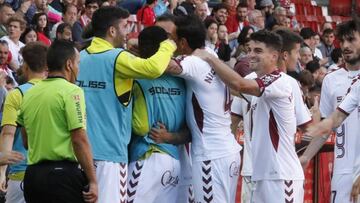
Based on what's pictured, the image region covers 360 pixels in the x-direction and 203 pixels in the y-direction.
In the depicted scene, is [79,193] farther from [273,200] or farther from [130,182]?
[273,200]

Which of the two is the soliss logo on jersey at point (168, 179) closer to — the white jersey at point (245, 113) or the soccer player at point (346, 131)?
the white jersey at point (245, 113)

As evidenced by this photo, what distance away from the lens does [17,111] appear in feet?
33.1

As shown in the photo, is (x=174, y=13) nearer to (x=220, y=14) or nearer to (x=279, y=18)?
(x=220, y=14)

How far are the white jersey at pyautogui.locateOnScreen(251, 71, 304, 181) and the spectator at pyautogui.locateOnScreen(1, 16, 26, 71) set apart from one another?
23.9ft

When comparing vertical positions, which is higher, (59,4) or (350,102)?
(59,4)

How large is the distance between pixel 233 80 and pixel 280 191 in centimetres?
117

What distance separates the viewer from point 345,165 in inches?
433

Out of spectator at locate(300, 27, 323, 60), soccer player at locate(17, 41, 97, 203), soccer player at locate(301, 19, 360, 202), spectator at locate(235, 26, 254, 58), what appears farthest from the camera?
spectator at locate(300, 27, 323, 60)

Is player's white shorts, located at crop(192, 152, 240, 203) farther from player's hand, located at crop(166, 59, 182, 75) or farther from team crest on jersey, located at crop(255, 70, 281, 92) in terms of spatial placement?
player's hand, located at crop(166, 59, 182, 75)

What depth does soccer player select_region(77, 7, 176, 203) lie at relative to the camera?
9.73m

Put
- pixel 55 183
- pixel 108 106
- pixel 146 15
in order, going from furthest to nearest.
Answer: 1. pixel 146 15
2. pixel 108 106
3. pixel 55 183

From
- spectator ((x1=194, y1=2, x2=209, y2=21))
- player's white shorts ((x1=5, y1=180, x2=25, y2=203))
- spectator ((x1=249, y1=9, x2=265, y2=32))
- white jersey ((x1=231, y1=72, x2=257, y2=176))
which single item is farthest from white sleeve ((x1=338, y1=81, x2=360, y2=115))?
spectator ((x1=249, y1=9, x2=265, y2=32))

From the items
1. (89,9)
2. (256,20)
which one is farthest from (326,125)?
(256,20)

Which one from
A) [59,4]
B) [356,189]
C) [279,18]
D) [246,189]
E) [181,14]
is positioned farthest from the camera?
[279,18]
